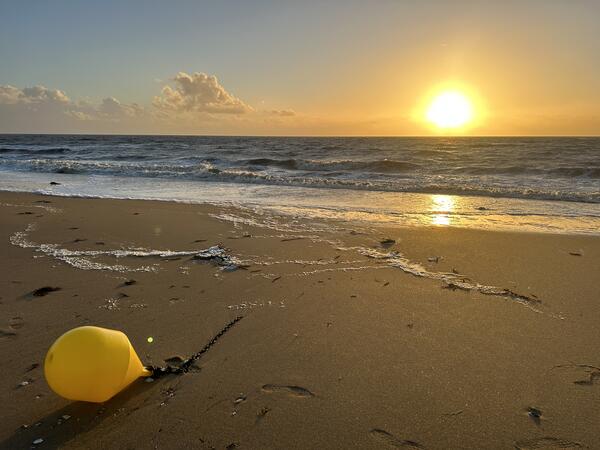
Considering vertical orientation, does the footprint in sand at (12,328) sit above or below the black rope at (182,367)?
below

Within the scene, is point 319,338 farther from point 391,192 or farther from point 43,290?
point 391,192

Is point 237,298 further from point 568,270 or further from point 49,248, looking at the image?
point 568,270

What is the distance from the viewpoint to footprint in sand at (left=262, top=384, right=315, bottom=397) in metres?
2.69

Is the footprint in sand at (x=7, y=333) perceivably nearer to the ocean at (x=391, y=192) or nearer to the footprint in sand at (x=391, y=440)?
the footprint in sand at (x=391, y=440)

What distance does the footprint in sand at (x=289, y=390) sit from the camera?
2686 mm

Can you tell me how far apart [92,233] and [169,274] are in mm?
2587

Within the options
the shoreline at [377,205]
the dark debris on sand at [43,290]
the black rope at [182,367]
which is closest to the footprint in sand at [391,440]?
the black rope at [182,367]

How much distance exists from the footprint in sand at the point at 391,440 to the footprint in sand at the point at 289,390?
0.46 metres

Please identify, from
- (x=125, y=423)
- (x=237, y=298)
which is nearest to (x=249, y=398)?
(x=125, y=423)

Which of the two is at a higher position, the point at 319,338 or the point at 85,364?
the point at 85,364

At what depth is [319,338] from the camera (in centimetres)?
337

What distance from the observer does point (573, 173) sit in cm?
1873

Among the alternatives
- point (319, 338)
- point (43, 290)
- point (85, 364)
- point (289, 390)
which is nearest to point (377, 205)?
point (319, 338)

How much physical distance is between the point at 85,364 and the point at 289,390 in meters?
1.20
